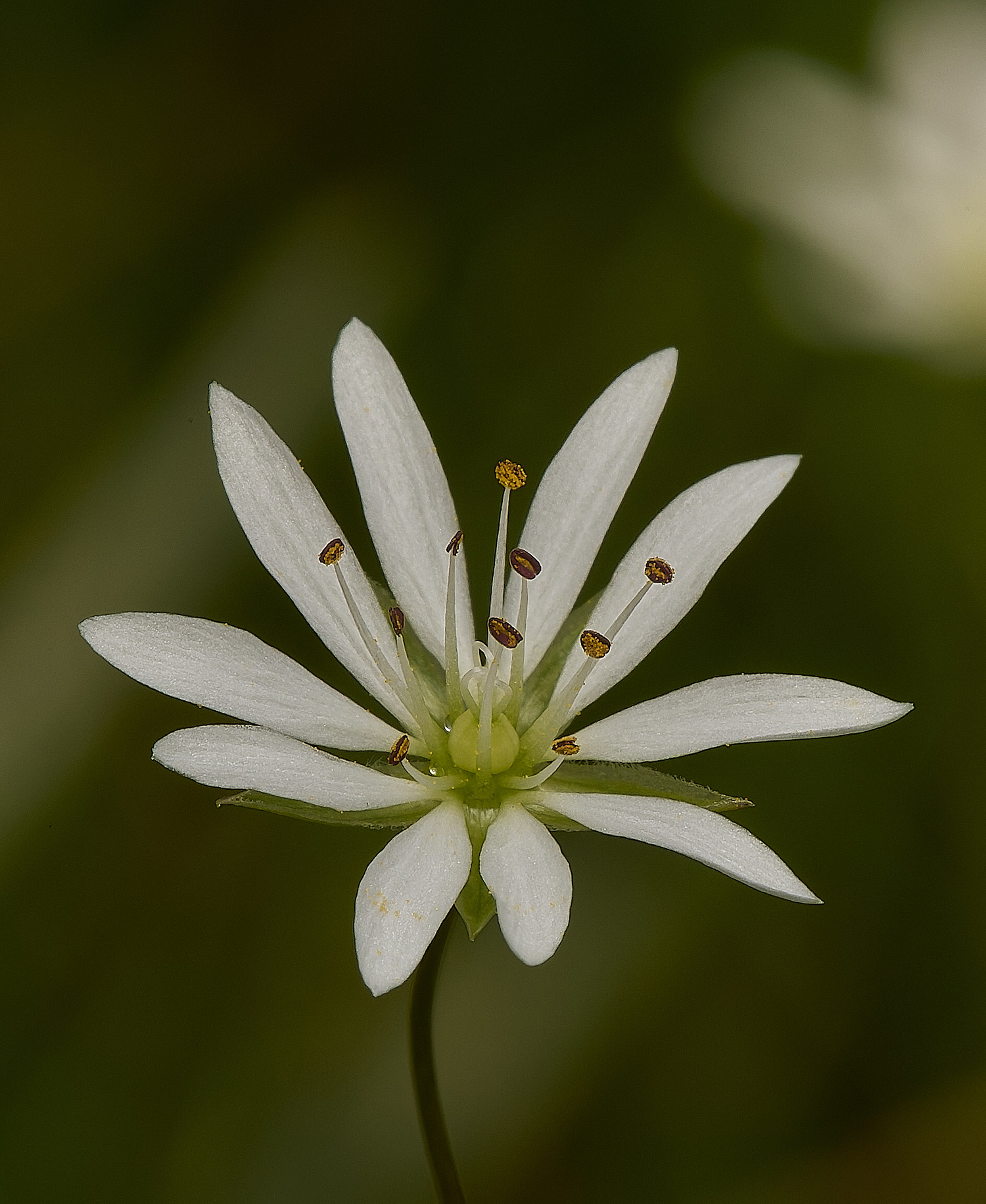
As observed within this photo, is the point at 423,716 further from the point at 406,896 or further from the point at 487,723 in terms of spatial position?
the point at 406,896

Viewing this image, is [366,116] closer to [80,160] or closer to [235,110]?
[235,110]

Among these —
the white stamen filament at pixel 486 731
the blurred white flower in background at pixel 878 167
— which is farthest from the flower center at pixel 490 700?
the blurred white flower in background at pixel 878 167

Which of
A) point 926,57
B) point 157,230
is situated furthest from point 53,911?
point 926,57

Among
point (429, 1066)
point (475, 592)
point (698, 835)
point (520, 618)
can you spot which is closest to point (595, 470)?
point (520, 618)

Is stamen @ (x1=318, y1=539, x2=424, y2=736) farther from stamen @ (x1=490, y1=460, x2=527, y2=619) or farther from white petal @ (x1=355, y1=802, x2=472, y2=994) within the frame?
white petal @ (x1=355, y1=802, x2=472, y2=994)

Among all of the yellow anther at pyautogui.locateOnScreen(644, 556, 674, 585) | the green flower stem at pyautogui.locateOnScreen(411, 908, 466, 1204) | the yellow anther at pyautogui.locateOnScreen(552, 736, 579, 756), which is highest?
the yellow anther at pyautogui.locateOnScreen(644, 556, 674, 585)

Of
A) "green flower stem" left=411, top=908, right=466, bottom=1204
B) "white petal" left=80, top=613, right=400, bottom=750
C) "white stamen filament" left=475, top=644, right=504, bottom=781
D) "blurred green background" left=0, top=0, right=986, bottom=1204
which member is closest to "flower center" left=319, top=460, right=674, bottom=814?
"white stamen filament" left=475, top=644, right=504, bottom=781
